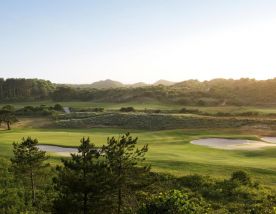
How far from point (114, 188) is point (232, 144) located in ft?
120

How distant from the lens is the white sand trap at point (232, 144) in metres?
50.7

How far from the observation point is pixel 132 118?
274 feet

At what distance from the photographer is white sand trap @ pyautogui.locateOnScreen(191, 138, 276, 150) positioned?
50.7 metres

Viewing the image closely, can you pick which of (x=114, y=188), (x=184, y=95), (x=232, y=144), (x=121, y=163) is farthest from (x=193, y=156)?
(x=184, y=95)

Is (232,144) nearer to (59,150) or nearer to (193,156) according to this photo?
(193,156)

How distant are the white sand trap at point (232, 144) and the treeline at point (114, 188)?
1783cm

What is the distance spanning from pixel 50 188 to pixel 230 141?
31050 mm

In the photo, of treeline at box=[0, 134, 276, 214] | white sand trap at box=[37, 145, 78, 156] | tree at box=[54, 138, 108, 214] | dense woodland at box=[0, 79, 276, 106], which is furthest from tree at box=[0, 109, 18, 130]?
tree at box=[54, 138, 108, 214]

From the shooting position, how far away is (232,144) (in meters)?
54.2

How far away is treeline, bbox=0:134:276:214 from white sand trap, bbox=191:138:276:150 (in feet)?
58.5

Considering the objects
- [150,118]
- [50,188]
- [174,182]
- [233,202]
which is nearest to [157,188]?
[174,182]

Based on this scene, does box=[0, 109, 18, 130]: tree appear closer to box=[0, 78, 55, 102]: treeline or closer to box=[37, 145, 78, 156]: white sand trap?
box=[37, 145, 78, 156]: white sand trap

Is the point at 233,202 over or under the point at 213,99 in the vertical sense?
under

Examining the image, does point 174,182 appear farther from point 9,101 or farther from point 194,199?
point 9,101
